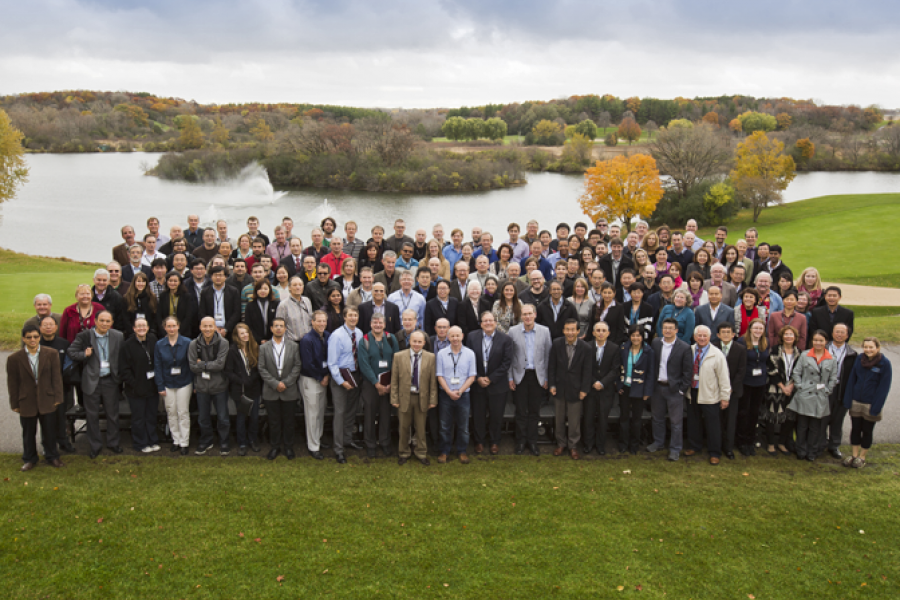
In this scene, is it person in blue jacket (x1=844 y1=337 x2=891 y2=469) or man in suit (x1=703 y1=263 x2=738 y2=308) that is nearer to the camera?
person in blue jacket (x1=844 y1=337 x2=891 y2=469)


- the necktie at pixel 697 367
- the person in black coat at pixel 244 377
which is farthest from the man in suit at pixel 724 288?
the person in black coat at pixel 244 377

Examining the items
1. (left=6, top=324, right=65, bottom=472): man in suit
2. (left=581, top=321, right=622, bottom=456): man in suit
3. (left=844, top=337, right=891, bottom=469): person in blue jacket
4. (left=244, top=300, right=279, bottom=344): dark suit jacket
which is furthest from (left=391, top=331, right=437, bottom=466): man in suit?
(left=844, top=337, right=891, bottom=469): person in blue jacket

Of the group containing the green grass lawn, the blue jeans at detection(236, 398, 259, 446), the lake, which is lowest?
the green grass lawn

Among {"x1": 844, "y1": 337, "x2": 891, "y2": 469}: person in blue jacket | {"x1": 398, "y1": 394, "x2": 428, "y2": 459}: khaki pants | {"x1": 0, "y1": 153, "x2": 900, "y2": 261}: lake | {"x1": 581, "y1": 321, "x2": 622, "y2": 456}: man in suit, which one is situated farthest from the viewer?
{"x1": 0, "y1": 153, "x2": 900, "y2": 261}: lake

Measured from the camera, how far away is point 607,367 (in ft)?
25.2

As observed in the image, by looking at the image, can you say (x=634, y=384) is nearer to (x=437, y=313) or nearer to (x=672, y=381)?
(x=672, y=381)

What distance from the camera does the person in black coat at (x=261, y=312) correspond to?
26.3 feet

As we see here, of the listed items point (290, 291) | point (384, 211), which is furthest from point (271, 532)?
point (384, 211)

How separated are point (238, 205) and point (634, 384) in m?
52.8

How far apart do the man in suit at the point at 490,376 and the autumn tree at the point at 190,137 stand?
86.5 metres

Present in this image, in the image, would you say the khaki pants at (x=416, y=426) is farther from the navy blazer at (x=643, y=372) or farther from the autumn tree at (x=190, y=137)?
the autumn tree at (x=190, y=137)

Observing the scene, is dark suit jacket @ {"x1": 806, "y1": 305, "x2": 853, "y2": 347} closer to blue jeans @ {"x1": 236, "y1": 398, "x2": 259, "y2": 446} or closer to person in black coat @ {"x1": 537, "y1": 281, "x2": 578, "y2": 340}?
person in black coat @ {"x1": 537, "y1": 281, "x2": 578, "y2": 340}

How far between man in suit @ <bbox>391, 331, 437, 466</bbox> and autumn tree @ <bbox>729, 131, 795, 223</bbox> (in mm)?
48299

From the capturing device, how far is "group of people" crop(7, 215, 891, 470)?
7.38 meters
